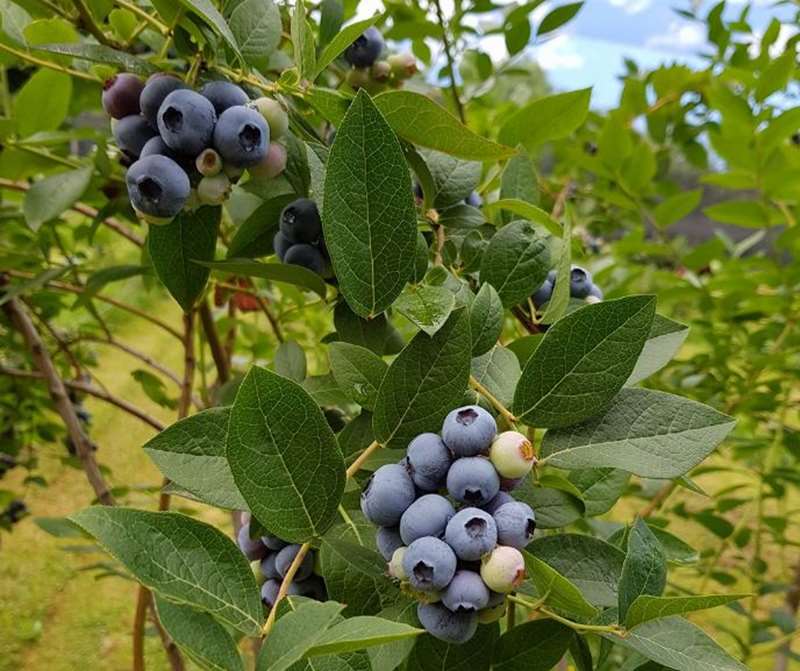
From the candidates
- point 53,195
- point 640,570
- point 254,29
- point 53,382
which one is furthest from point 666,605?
point 53,382

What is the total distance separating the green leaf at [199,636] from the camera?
1.26 ft

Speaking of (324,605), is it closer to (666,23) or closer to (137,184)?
(137,184)

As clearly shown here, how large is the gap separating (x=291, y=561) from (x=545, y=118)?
0.47 metres

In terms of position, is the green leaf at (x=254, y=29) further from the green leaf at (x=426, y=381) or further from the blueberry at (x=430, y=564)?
the blueberry at (x=430, y=564)

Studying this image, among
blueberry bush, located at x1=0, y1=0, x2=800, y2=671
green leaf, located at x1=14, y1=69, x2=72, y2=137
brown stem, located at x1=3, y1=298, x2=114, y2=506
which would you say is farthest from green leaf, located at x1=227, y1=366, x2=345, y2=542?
brown stem, located at x1=3, y1=298, x2=114, y2=506

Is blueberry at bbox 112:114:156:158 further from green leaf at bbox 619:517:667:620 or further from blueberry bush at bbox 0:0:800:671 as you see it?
green leaf at bbox 619:517:667:620

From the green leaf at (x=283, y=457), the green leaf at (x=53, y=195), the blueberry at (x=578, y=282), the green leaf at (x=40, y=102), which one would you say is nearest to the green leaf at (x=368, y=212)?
the green leaf at (x=283, y=457)

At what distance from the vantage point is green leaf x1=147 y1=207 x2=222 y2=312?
61cm

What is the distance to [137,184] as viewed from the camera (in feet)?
1.64

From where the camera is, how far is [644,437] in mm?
453

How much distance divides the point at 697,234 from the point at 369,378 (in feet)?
18.3

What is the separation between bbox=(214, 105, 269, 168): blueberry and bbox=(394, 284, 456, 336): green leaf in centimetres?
14

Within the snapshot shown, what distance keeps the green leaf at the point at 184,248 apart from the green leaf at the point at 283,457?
0.24 meters

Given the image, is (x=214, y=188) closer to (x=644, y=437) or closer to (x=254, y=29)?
(x=254, y=29)
